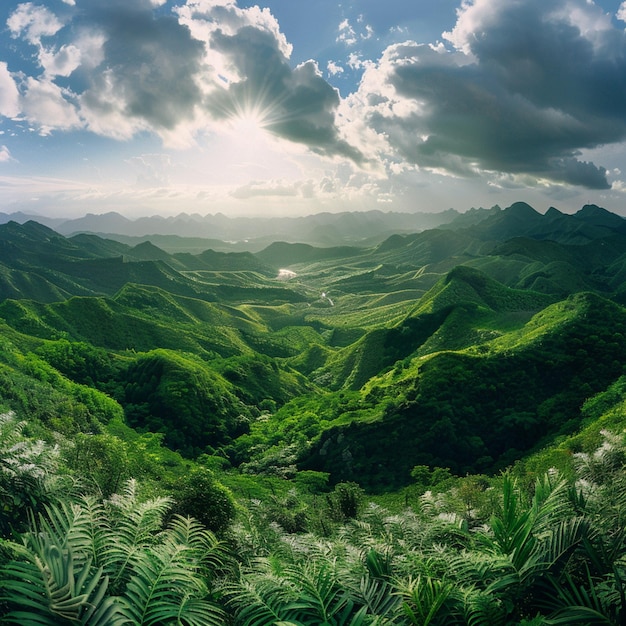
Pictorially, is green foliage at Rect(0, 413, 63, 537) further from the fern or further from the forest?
the fern

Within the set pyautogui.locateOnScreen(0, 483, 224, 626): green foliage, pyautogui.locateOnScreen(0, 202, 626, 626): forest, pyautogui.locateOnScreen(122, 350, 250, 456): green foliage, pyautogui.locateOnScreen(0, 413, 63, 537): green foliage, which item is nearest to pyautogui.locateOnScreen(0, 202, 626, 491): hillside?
pyautogui.locateOnScreen(122, 350, 250, 456): green foliage

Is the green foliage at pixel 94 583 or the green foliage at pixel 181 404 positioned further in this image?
the green foliage at pixel 181 404

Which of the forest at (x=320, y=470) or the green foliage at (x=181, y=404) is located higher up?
the forest at (x=320, y=470)

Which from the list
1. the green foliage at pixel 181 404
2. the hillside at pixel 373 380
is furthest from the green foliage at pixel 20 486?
the green foliage at pixel 181 404

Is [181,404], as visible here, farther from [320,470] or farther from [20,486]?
[20,486]

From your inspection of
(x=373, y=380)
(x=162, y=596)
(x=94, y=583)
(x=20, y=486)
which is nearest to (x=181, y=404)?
(x=373, y=380)

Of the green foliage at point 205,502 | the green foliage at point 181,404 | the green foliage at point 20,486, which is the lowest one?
the green foliage at point 181,404

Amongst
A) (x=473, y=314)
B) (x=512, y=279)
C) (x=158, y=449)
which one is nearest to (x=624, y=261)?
(x=512, y=279)

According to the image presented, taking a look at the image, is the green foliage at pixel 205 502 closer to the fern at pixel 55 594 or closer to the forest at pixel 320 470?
the forest at pixel 320 470
